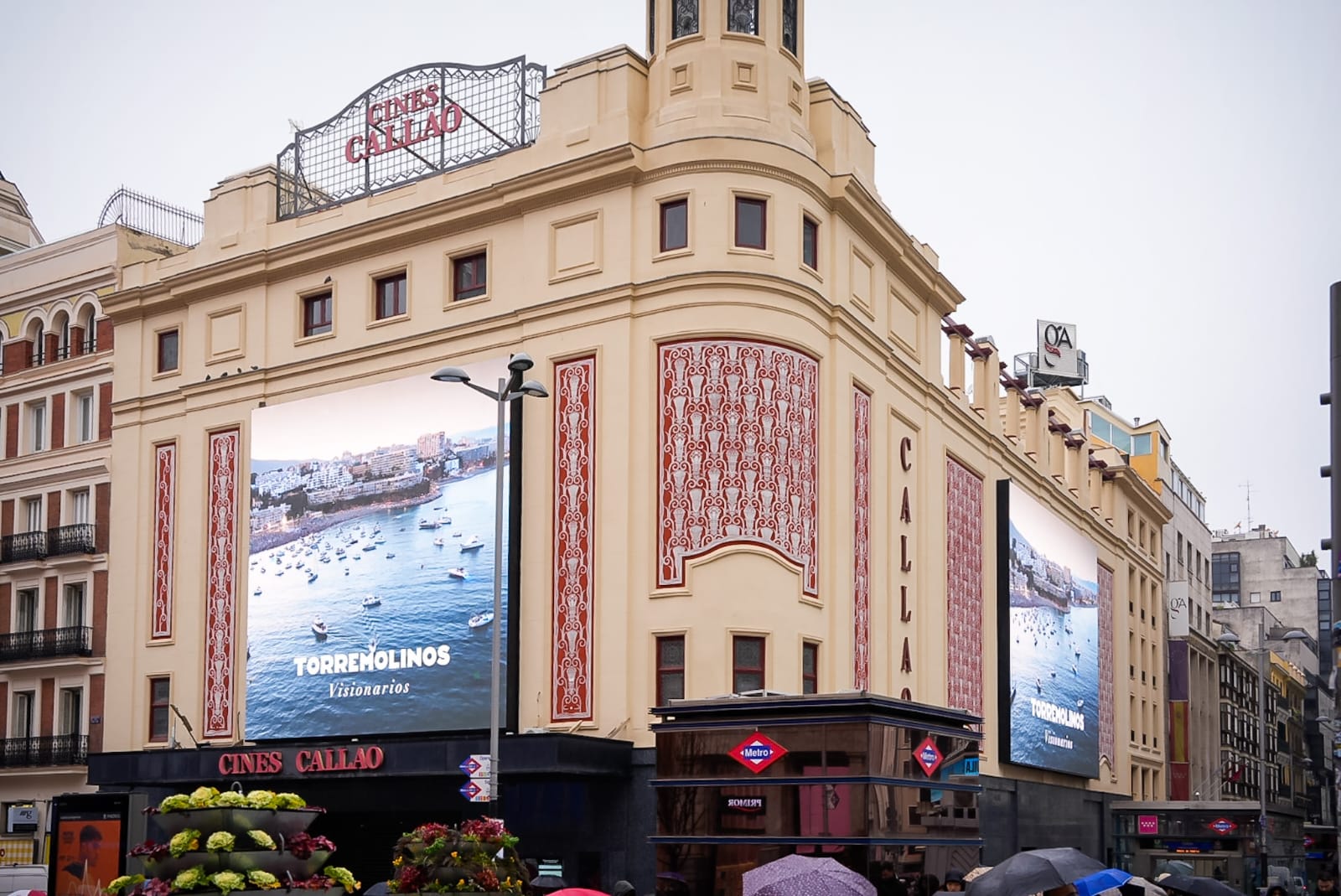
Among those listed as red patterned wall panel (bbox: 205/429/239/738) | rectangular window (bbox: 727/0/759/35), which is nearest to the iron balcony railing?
red patterned wall panel (bbox: 205/429/239/738)

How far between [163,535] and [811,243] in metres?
19.2

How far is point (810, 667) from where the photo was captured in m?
39.2

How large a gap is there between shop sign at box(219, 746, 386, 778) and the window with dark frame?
1469 centimetres

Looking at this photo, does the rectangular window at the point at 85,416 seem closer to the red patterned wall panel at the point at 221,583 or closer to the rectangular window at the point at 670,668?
the red patterned wall panel at the point at 221,583

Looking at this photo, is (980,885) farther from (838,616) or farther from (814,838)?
(838,616)

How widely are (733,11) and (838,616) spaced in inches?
546

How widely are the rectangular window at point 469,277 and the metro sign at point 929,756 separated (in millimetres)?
16546

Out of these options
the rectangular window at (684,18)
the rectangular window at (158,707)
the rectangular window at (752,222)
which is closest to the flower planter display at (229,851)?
the rectangular window at (752,222)

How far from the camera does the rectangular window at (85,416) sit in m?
51.5

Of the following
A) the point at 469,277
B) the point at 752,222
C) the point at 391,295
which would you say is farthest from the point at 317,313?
the point at 752,222

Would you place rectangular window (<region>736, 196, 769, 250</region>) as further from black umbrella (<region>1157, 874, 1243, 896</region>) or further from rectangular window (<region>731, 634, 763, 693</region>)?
black umbrella (<region>1157, 874, 1243, 896</region>)

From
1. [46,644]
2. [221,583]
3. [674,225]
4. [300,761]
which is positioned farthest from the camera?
[46,644]

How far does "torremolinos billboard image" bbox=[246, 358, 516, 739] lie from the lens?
40.5 m

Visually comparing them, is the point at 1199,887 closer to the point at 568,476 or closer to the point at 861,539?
the point at 568,476
